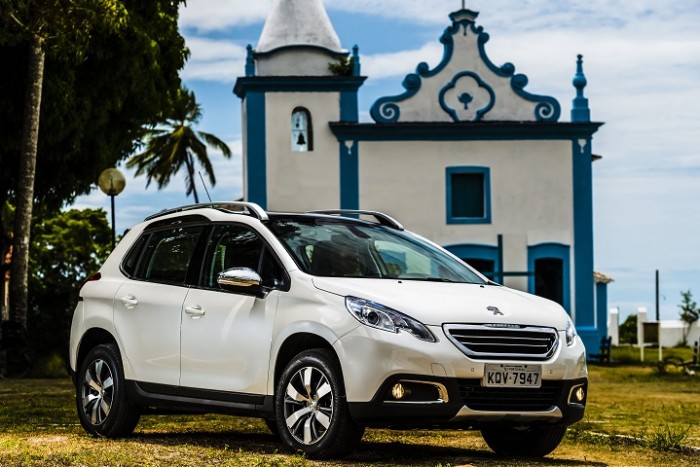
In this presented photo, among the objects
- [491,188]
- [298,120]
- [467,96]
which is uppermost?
[467,96]

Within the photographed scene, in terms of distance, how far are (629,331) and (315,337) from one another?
58051 millimetres

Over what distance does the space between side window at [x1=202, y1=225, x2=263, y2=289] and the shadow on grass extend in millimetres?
1257

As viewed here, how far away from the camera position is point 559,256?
4153 cm

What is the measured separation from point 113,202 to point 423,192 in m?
16.9

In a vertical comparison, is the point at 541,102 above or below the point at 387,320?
above

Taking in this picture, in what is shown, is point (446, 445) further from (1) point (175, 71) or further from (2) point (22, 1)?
(1) point (175, 71)

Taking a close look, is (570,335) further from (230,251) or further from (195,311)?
(195,311)

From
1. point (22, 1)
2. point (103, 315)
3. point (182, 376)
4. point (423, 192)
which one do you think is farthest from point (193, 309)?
point (423, 192)

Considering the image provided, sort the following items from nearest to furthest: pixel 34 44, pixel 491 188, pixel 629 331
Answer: pixel 34 44 → pixel 491 188 → pixel 629 331

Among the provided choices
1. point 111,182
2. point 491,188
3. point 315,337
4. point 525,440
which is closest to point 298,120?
point 491,188

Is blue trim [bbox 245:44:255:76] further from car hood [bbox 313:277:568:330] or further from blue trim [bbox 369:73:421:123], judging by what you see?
car hood [bbox 313:277:568:330]

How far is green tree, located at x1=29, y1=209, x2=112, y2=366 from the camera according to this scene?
105 feet

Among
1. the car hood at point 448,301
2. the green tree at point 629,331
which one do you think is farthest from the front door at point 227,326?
the green tree at point 629,331

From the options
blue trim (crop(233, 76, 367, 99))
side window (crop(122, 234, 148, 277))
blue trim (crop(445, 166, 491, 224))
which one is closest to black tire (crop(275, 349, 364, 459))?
side window (crop(122, 234, 148, 277))
